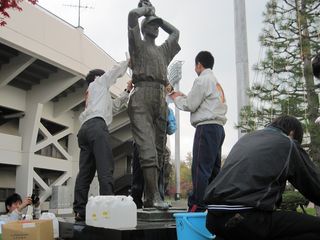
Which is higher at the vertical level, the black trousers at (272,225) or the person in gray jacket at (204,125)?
the person in gray jacket at (204,125)

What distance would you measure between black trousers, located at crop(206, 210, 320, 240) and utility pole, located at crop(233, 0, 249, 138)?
664 cm

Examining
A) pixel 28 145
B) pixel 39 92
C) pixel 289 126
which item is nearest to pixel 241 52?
pixel 289 126

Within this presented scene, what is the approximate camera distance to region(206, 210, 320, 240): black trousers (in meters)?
2.40

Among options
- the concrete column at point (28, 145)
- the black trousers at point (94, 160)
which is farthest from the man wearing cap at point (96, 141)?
the concrete column at point (28, 145)

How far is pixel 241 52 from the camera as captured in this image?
8.88 meters

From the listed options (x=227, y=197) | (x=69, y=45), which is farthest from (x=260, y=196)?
(x=69, y=45)

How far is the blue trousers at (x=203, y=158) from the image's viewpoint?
405 cm

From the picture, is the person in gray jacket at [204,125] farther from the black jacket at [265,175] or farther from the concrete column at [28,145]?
the concrete column at [28,145]

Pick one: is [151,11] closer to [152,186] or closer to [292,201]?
[152,186]

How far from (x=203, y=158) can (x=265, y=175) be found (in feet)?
5.62

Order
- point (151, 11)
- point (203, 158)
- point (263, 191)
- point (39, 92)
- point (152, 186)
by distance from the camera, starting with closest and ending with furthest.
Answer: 1. point (263, 191)
2. point (203, 158)
3. point (152, 186)
4. point (151, 11)
5. point (39, 92)

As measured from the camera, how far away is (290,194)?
28.7 feet

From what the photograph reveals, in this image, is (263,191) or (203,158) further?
(203,158)

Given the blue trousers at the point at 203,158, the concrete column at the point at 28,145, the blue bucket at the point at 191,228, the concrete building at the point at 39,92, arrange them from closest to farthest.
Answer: the blue bucket at the point at 191,228, the blue trousers at the point at 203,158, the concrete building at the point at 39,92, the concrete column at the point at 28,145
